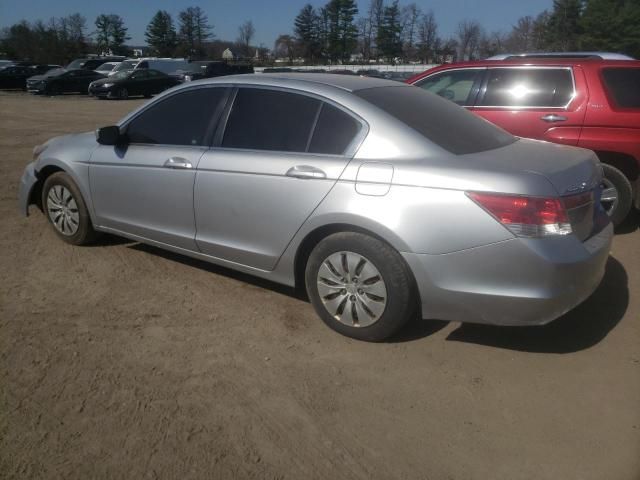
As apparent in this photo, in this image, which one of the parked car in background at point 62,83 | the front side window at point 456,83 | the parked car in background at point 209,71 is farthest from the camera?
the parked car in background at point 209,71

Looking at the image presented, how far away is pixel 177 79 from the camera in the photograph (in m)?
30.8

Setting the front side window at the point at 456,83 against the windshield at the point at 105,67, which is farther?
the windshield at the point at 105,67

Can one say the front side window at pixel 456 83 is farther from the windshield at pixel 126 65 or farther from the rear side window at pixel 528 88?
the windshield at pixel 126 65

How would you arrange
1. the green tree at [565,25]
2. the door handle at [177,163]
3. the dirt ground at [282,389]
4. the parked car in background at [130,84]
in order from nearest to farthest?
the dirt ground at [282,389]
the door handle at [177,163]
the parked car in background at [130,84]
the green tree at [565,25]

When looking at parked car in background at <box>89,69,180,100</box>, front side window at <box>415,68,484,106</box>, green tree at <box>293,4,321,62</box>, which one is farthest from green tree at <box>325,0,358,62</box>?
front side window at <box>415,68,484,106</box>

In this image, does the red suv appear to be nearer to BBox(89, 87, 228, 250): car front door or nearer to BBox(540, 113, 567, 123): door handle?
BBox(540, 113, 567, 123): door handle

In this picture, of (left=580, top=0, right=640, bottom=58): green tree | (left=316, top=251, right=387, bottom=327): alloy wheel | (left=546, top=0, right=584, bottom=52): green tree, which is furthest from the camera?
(left=546, top=0, right=584, bottom=52): green tree

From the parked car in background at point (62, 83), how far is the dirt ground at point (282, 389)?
94.1ft

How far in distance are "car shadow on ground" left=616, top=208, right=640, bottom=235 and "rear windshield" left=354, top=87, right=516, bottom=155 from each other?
259 cm

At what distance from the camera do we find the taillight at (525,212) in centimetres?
312

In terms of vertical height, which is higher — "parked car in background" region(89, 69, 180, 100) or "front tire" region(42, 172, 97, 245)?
"front tire" region(42, 172, 97, 245)

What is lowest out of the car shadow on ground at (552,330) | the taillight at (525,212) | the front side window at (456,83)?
the car shadow on ground at (552,330)

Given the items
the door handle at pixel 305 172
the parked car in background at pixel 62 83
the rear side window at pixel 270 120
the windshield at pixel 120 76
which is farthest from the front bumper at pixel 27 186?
the parked car in background at pixel 62 83

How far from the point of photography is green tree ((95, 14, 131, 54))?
86375 millimetres
